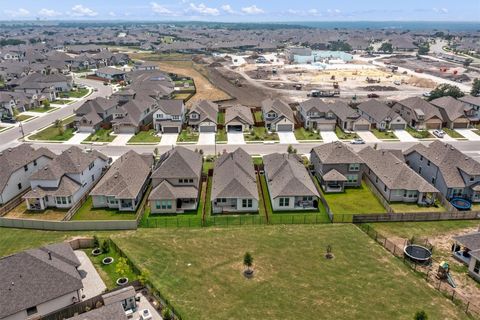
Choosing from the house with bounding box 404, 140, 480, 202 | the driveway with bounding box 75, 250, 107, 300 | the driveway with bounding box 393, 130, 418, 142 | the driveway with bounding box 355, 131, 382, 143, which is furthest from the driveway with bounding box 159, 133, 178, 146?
the driveway with bounding box 393, 130, 418, 142

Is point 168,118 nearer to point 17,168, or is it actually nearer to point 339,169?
point 17,168

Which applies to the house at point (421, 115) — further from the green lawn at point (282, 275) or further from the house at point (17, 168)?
the house at point (17, 168)

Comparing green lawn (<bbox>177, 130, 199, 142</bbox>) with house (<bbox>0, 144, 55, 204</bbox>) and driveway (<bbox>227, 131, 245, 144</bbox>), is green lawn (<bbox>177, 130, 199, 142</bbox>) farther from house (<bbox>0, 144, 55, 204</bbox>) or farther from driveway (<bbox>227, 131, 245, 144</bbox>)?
house (<bbox>0, 144, 55, 204</bbox>)

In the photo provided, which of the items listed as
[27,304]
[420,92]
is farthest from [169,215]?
[420,92]

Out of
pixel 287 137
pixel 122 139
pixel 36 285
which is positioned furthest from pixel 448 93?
pixel 36 285

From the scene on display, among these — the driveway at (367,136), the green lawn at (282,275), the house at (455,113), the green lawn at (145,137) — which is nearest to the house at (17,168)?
the green lawn at (145,137)

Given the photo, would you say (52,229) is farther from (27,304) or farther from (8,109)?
(8,109)
